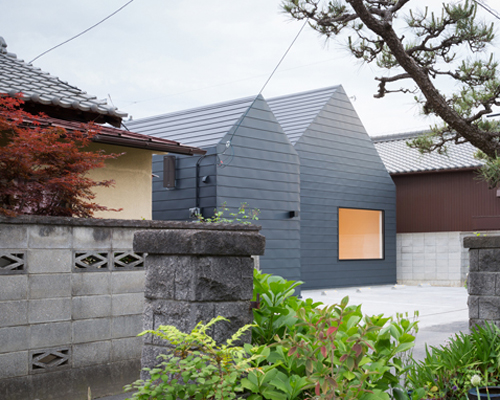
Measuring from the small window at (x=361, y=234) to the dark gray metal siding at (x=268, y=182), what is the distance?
16.1 ft

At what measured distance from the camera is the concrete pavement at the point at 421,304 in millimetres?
8586

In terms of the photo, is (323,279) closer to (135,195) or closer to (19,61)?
(135,195)

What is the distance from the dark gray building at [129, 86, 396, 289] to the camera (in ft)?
42.2

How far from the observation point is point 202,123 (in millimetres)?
13773

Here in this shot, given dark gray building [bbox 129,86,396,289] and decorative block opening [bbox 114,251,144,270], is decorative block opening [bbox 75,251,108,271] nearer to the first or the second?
decorative block opening [bbox 114,251,144,270]

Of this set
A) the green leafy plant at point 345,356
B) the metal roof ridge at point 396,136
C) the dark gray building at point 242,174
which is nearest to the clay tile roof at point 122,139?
the dark gray building at point 242,174

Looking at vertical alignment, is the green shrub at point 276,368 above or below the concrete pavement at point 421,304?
above

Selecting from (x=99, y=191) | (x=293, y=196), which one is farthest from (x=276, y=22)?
(x=293, y=196)

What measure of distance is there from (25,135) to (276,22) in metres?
3.56

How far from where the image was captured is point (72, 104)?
25.4 feet

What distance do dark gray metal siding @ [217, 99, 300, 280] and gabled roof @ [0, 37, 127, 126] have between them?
441cm

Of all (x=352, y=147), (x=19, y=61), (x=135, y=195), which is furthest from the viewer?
(x=352, y=147)

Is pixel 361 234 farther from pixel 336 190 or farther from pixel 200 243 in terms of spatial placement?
pixel 200 243

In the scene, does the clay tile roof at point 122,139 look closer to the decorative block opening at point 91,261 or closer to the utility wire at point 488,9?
the decorative block opening at point 91,261
